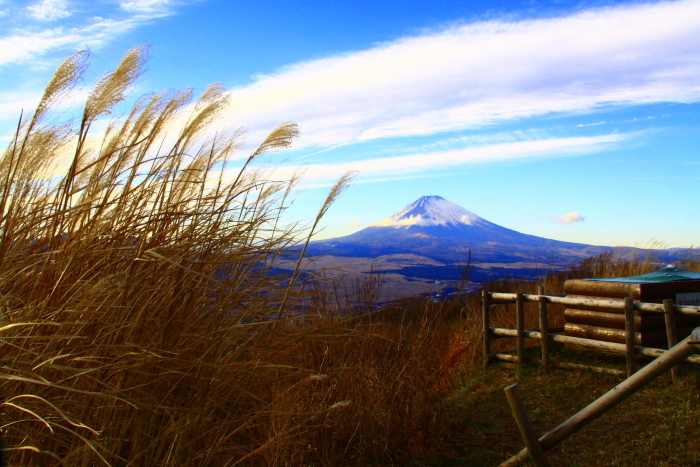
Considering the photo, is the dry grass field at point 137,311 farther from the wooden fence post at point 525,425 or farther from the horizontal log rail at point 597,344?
the horizontal log rail at point 597,344

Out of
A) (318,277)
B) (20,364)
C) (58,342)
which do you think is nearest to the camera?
(20,364)

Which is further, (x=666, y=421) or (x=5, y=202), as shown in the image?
(x=666, y=421)

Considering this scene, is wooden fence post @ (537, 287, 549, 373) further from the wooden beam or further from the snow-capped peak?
the snow-capped peak

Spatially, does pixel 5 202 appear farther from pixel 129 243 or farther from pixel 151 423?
pixel 151 423

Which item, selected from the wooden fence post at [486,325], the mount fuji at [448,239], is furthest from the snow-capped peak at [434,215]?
the wooden fence post at [486,325]

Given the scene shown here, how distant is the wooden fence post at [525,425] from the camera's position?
376cm

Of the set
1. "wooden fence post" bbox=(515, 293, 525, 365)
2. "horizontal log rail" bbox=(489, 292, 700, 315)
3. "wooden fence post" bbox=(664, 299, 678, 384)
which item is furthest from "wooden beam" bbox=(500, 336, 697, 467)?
"wooden fence post" bbox=(515, 293, 525, 365)

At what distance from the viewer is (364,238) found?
338 feet

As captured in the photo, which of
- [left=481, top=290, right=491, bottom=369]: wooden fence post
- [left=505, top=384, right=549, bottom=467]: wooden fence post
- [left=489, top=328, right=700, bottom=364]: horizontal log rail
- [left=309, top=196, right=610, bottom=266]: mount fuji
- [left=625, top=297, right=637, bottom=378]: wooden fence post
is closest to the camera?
[left=505, top=384, right=549, bottom=467]: wooden fence post

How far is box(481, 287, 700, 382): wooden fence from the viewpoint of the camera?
6.19 m

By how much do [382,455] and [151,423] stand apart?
2958mm

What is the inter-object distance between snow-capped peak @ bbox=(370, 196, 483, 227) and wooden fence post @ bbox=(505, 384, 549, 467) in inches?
4781

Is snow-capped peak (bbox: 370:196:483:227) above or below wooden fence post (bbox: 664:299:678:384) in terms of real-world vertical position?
above

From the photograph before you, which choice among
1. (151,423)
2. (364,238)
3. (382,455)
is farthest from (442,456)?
(364,238)
